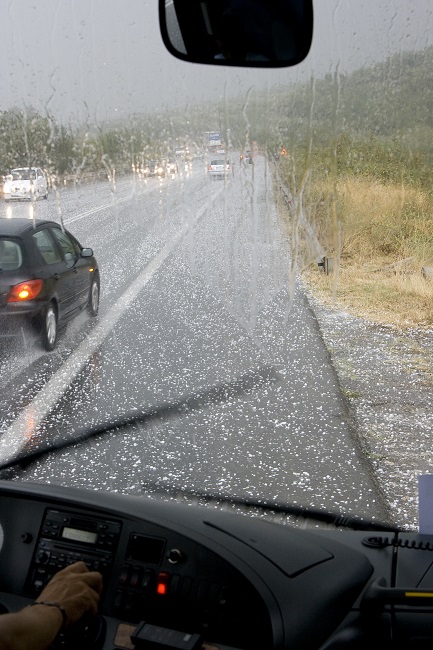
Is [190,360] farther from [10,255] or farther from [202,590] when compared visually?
[202,590]

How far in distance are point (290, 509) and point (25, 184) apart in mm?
2677

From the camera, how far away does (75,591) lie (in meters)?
2.25

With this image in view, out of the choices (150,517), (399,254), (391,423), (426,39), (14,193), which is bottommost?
(391,423)

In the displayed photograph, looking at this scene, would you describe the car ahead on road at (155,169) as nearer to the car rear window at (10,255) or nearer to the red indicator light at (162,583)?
the car rear window at (10,255)

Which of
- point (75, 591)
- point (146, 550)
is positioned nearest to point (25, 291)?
point (146, 550)

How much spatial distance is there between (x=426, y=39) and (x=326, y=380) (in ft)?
6.31

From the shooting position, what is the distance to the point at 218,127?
4910 millimetres

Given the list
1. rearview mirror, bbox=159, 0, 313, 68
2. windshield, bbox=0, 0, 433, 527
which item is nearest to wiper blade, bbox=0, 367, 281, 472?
windshield, bbox=0, 0, 433, 527

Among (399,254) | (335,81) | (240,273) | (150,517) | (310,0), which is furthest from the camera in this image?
(240,273)

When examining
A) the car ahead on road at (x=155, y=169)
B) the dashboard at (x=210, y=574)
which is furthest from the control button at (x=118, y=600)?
the car ahead on road at (x=155, y=169)

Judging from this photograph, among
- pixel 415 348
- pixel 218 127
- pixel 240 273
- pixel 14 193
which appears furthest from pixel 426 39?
pixel 14 193

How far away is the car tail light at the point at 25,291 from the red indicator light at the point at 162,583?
2442 mm

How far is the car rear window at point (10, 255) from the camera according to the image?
174 inches

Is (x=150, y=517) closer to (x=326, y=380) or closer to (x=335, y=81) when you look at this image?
(x=326, y=380)
